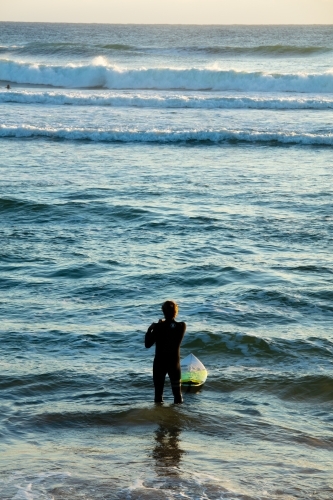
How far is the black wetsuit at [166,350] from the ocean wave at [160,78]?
122ft

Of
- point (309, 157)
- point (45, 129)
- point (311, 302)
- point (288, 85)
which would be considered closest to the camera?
point (311, 302)

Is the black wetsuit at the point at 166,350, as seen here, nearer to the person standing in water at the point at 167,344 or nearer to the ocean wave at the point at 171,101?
the person standing in water at the point at 167,344

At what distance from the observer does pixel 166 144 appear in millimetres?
27109

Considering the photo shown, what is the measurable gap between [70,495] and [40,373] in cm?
313

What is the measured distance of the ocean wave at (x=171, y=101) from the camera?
117 feet

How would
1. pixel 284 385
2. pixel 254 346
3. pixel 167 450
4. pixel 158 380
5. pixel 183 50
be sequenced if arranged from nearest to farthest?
pixel 167 450
pixel 158 380
pixel 284 385
pixel 254 346
pixel 183 50

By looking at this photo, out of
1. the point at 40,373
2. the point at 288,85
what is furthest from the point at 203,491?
the point at 288,85

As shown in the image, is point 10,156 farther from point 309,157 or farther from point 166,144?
point 309,157

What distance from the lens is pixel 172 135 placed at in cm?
2770

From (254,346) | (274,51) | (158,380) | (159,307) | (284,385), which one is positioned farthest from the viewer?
(274,51)

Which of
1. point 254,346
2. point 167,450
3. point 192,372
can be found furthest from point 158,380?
point 254,346

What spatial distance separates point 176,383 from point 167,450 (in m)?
1.03

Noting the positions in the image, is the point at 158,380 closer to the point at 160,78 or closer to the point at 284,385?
the point at 284,385

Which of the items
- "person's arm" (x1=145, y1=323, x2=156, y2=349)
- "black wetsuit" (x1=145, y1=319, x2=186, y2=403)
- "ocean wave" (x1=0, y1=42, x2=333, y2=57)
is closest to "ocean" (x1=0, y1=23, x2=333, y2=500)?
"black wetsuit" (x1=145, y1=319, x2=186, y2=403)
